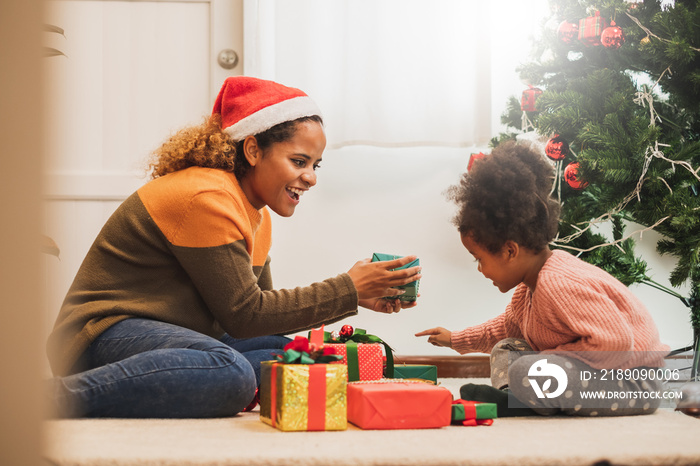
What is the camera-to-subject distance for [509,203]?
1.18m

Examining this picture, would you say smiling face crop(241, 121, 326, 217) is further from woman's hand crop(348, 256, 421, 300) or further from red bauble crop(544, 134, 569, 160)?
red bauble crop(544, 134, 569, 160)

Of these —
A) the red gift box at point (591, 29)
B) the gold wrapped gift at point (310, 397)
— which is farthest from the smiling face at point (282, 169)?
the red gift box at point (591, 29)

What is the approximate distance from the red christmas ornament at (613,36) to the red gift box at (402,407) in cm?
88

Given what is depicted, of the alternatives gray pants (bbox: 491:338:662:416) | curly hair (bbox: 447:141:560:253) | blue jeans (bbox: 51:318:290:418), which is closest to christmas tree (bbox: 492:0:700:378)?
curly hair (bbox: 447:141:560:253)

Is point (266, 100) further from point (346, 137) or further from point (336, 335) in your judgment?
point (346, 137)

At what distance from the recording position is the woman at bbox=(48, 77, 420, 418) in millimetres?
999

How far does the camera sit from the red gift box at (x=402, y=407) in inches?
36.1

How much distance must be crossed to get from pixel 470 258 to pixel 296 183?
0.82 m

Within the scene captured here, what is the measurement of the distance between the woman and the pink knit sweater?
0.24 meters

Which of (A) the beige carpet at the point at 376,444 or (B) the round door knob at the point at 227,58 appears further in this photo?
(B) the round door knob at the point at 227,58

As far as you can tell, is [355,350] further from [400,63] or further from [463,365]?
[400,63]

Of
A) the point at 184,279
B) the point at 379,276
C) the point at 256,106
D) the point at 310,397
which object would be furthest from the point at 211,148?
the point at 310,397

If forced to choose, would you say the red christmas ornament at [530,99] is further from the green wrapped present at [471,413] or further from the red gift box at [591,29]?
the green wrapped present at [471,413]

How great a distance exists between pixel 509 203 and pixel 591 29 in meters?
0.50
